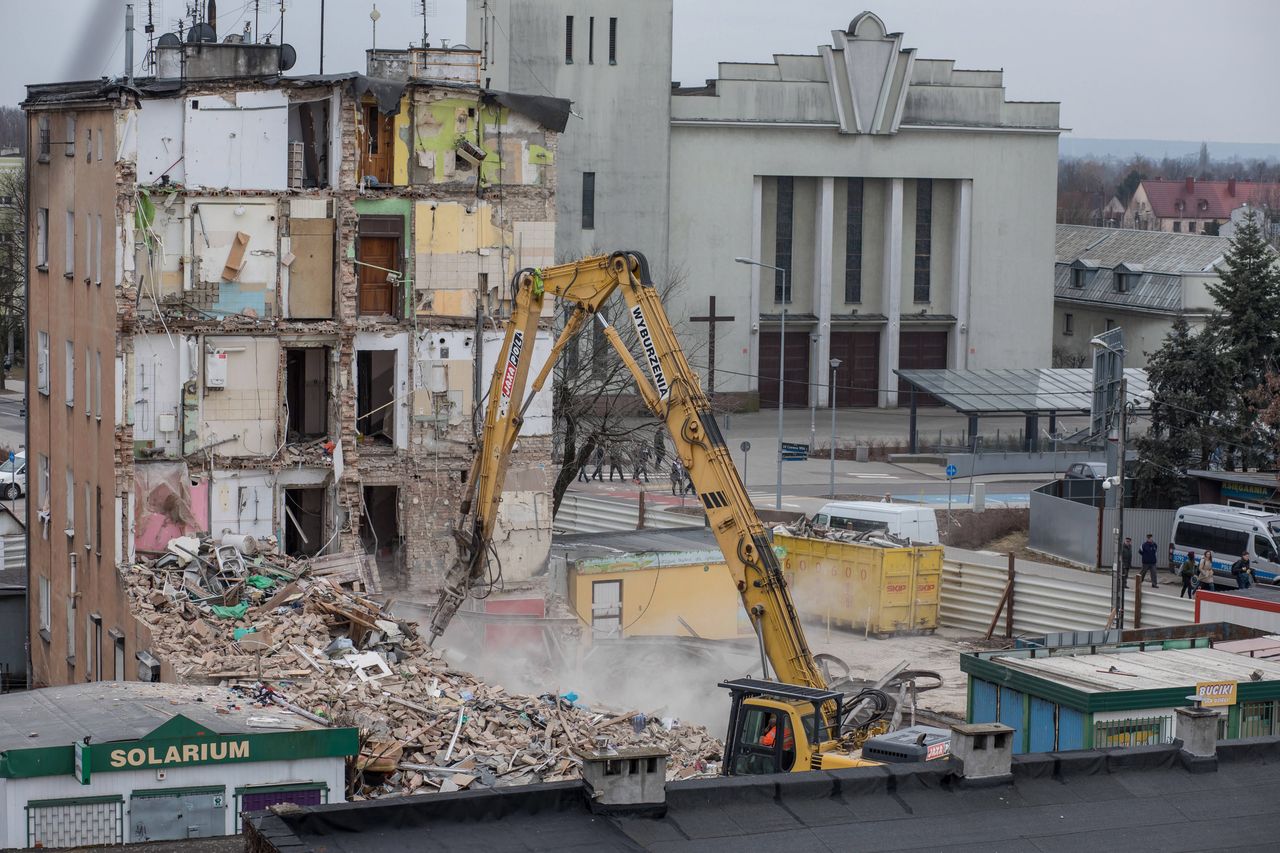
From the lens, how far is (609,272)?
25125 mm

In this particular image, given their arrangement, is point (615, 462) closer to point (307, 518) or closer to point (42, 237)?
point (307, 518)

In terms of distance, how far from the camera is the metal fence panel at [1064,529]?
4234 cm

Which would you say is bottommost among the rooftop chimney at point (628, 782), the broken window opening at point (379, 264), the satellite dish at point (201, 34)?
the rooftop chimney at point (628, 782)

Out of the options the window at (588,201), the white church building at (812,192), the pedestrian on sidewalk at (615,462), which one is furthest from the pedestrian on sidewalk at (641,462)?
the window at (588,201)

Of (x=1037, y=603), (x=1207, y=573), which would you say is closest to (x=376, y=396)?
(x=1037, y=603)

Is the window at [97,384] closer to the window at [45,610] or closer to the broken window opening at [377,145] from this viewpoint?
the window at [45,610]

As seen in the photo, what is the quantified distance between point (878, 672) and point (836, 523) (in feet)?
24.8

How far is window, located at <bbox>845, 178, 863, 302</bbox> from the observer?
255ft

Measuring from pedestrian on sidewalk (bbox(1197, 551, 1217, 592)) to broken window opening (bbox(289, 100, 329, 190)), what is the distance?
20.0m

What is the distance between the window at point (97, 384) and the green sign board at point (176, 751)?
12.8 m

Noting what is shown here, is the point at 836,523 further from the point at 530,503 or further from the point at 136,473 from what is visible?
the point at 136,473

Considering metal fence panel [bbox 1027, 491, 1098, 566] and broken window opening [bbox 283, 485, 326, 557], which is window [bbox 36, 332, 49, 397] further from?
metal fence panel [bbox 1027, 491, 1098, 566]

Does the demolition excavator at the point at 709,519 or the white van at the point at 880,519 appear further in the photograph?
the white van at the point at 880,519

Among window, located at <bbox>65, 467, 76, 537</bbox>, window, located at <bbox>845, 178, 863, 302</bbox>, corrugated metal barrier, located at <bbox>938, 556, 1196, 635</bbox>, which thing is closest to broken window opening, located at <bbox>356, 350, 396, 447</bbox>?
window, located at <bbox>65, 467, 76, 537</bbox>
